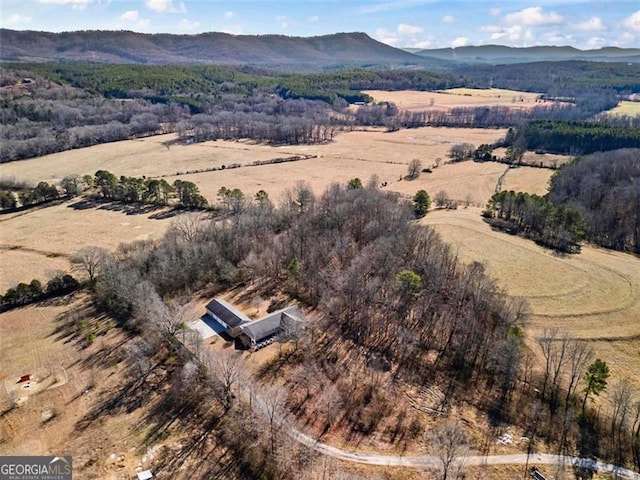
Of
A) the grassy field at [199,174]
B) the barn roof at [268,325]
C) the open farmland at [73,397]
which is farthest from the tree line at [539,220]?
the open farmland at [73,397]

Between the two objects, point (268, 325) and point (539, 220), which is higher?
point (539, 220)

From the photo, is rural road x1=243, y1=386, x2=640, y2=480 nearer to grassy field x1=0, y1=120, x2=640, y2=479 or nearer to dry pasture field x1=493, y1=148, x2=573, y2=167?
grassy field x1=0, y1=120, x2=640, y2=479

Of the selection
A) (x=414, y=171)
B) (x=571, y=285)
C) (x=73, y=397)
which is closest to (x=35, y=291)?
(x=73, y=397)

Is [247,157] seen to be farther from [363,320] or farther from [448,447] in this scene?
[448,447]

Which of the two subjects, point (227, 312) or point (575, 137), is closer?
point (227, 312)

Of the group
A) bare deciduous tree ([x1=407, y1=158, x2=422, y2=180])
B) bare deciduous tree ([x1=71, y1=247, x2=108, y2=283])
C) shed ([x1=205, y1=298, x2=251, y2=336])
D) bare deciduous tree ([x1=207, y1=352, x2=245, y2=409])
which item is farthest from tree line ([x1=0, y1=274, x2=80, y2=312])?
bare deciduous tree ([x1=407, y1=158, x2=422, y2=180])

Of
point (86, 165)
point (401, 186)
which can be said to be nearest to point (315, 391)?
point (401, 186)
